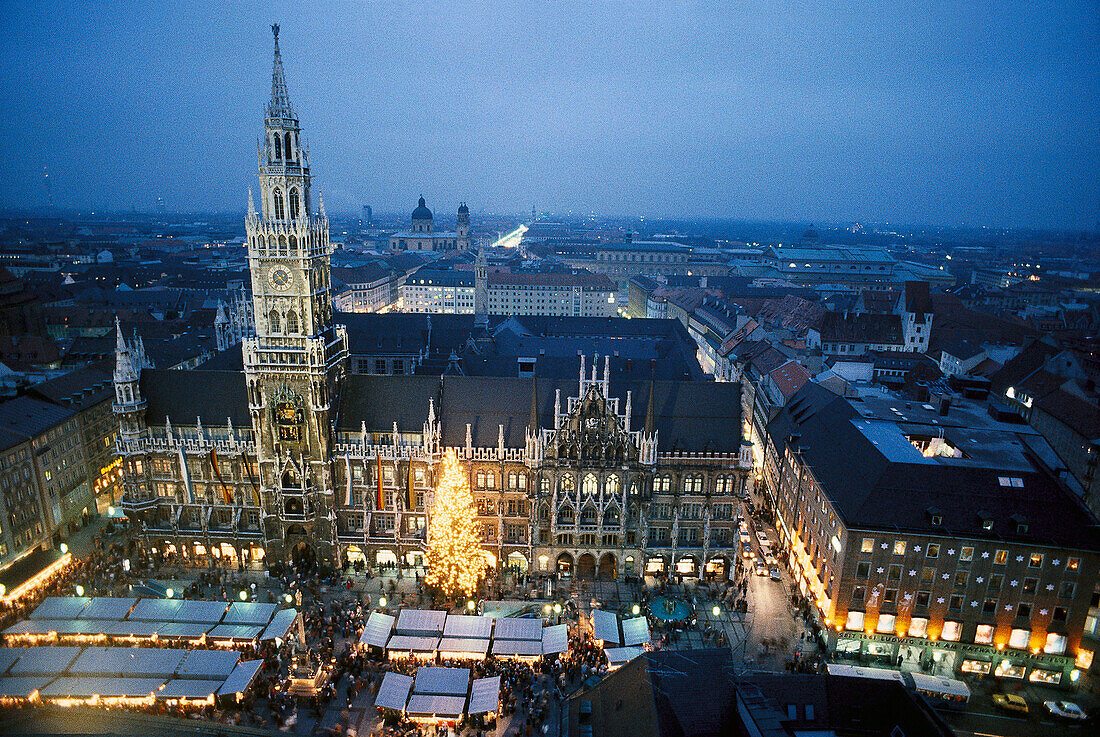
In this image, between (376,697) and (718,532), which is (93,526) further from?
(718,532)

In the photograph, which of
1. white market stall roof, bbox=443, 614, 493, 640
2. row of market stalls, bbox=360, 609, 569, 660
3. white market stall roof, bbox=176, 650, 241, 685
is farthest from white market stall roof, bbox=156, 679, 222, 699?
white market stall roof, bbox=443, 614, 493, 640

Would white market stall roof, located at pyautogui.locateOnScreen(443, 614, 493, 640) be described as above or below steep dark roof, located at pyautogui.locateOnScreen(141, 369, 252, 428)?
below

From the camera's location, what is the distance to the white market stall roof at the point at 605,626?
2072 inches

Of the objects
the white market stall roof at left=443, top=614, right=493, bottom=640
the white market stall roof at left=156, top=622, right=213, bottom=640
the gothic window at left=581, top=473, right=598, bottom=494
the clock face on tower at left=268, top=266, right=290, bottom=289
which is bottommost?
the white market stall roof at left=443, top=614, right=493, bottom=640

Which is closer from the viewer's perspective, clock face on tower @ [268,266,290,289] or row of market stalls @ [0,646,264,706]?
row of market stalls @ [0,646,264,706]

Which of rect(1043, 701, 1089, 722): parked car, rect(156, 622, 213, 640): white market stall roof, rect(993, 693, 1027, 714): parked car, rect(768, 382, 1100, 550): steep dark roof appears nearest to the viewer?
rect(1043, 701, 1089, 722): parked car

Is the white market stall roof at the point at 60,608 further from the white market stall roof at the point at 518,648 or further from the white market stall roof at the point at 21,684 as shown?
the white market stall roof at the point at 518,648

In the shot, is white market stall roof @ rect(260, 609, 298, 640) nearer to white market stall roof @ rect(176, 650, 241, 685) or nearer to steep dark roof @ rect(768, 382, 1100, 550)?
white market stall roof @ rect(176, 650, 241, 685)

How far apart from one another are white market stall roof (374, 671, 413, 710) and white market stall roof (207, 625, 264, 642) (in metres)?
12.1

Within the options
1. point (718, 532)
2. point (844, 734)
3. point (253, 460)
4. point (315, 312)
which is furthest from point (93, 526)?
point (844, 734)

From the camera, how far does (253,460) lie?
221 ft

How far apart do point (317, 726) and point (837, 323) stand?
409ft

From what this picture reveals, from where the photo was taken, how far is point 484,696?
46.1 metres

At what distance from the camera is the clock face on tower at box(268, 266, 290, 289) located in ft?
205
